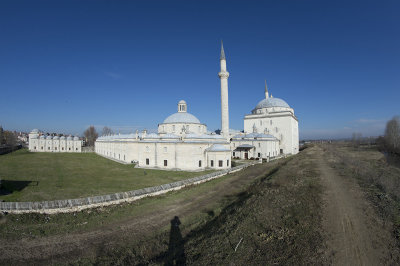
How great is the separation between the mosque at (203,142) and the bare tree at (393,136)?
80.8 feet

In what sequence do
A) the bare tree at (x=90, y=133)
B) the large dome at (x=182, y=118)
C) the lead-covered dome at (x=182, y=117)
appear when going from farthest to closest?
the bare tree at (x=90, y=133)
the lead-covered dome at (x=182, y=117)
the large dome at (x=182, y=118)

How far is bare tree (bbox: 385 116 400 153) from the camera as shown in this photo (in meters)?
55.0

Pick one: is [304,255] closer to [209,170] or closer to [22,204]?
[22,204]

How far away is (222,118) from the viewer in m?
43.7

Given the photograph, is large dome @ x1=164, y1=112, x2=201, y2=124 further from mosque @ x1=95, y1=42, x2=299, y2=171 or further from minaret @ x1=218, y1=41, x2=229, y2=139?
minaret @ x1=218, y1=41, x2=229, y2=139

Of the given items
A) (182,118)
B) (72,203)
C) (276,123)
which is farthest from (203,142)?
(276,123)

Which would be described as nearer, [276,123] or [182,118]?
[182,118]

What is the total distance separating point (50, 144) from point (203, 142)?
68571 millimetres

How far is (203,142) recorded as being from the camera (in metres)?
33.1

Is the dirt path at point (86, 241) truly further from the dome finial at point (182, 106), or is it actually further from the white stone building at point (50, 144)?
the white stone building at point (50, 144)

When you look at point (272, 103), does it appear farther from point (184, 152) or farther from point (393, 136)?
point (184, 152)

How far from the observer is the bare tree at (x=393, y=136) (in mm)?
54975

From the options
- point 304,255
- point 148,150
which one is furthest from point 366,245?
point 148,150

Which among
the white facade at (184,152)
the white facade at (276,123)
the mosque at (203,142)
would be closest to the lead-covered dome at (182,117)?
the mosque at (203,142)
